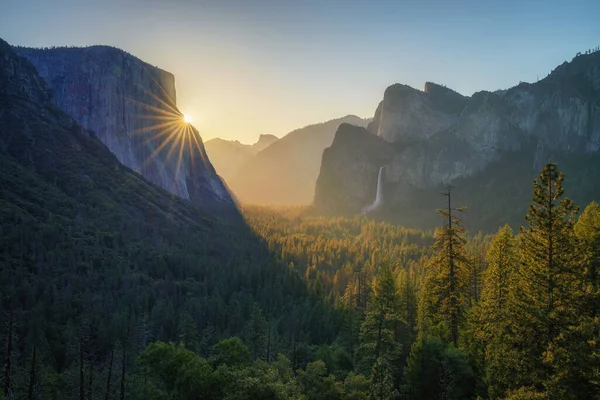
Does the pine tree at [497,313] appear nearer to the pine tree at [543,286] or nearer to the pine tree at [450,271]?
the pine tree at [543,286]

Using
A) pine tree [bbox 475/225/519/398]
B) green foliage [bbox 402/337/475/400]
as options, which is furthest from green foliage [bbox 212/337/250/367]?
pine tree [bbox 475/225/519/398]

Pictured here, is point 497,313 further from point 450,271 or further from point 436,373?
point 436,373

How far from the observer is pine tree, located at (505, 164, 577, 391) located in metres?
22.0

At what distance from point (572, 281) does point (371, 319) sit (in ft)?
65.3

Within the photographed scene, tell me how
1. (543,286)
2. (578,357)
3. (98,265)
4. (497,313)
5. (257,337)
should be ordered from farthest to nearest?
(98,265)
(257,337)
(497,313)
(543,286)
(578,357)

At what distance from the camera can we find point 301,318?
283 feet

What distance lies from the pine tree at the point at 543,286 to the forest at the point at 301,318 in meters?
0.08

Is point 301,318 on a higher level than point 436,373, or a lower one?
lower

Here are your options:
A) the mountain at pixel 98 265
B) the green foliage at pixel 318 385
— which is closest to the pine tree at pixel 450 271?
the green foliage at pixel 318 385

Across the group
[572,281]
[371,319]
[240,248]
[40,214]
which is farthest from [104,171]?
[572,281]

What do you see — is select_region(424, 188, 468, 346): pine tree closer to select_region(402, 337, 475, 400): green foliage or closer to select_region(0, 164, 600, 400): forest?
select_region(0, 164, 600, 400): forest

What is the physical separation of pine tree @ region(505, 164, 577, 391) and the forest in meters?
0.08

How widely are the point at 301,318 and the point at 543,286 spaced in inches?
2632

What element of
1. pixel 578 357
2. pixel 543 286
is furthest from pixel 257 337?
pixel 578 357
